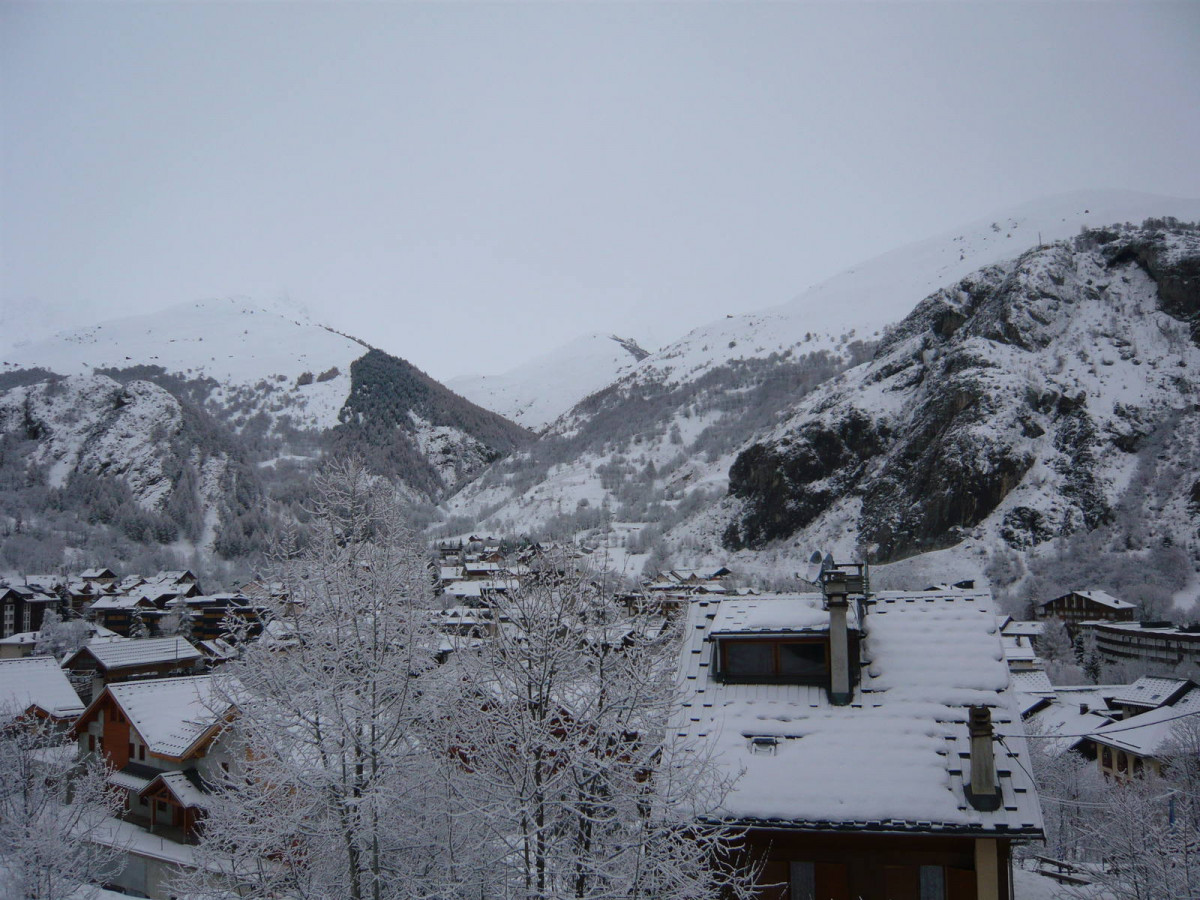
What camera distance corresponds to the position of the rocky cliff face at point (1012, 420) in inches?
3782

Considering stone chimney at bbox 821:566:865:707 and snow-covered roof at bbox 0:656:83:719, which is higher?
stone chimney at bbox 821:566:865:707

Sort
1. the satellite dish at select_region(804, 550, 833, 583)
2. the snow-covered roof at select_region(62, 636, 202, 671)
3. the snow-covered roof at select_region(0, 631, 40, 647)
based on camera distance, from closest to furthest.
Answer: the satellite dish at select_region(804, 550, 833, 583), the snow-covered roof at select_region(62, 636, 202, 671), the snow-covered roof at select_region(0, 631, 40, 647)

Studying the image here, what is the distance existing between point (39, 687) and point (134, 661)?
15.4ft

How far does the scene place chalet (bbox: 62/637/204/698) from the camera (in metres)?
44.3

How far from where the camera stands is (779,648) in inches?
661

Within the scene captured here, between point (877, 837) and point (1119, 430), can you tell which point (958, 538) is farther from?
point (877, 837)

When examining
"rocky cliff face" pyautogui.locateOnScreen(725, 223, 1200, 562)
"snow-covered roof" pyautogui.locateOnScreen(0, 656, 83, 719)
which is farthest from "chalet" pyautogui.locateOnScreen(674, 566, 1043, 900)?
"rocky cliff face" pyautogui.locateOnScreen(725, 223, 1200, 562)

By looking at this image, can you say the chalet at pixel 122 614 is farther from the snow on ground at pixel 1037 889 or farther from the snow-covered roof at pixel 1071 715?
the snow on ground at pixel 1037 889

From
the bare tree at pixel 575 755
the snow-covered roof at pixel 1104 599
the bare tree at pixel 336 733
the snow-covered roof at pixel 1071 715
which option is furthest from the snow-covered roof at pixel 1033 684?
the bare tree at pixel 336 733

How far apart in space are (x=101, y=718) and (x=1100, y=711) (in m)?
51.8

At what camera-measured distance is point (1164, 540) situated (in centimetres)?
8538

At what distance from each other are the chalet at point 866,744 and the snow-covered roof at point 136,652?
3913cm

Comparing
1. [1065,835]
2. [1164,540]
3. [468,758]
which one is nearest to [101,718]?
[468,758]

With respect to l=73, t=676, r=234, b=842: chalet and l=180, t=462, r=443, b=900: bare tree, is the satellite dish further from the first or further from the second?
l=73, t=676, r=234, b=842: chalet
